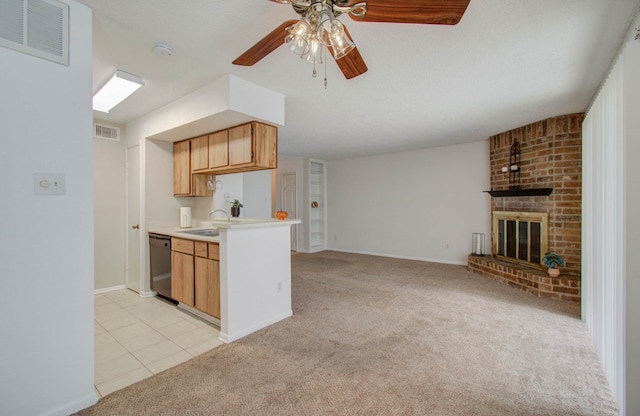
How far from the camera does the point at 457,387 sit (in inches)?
72.6

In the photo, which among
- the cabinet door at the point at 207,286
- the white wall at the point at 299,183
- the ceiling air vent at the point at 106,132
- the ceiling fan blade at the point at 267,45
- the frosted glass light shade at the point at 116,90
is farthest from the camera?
the white wall at the point at 299,183

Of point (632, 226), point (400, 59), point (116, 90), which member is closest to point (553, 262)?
point (632, 226)

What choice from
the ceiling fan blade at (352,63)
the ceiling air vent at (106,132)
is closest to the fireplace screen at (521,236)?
the ceiling fan blade at (352,63)

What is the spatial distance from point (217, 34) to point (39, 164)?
1318 millimetres

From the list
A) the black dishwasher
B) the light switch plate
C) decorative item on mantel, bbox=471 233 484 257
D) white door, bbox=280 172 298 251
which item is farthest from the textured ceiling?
white door, bbox=280 172 298 251

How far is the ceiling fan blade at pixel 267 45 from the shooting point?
1.42m

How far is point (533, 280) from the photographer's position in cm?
368

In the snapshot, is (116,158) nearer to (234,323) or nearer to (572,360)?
(234,323)

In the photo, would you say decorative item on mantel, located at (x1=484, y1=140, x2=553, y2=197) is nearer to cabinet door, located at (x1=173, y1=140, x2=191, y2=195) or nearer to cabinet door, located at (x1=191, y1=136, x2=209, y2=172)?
cabinet door, located at (x1=191, y1=136, x2=209, y2=172)

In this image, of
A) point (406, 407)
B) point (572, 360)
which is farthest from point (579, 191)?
point (406, 407)

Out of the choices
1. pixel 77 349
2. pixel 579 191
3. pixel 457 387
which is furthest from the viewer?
pixel 579 191

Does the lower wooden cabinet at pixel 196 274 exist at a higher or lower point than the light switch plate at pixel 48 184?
lower

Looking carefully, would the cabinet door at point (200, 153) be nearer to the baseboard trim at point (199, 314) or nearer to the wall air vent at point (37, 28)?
the baseboard trim at point (199, 314)

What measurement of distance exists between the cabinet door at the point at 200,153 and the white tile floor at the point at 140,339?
68.4 inches
